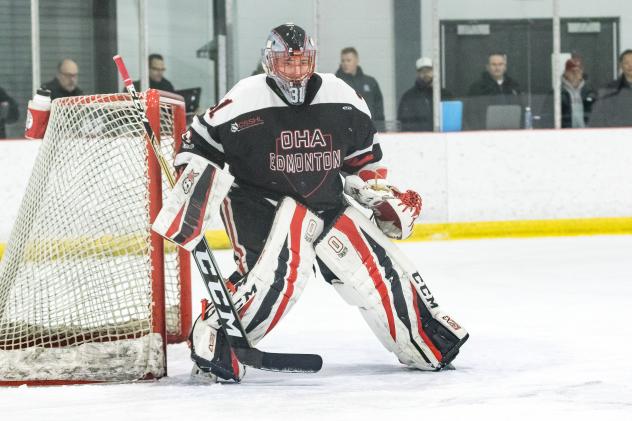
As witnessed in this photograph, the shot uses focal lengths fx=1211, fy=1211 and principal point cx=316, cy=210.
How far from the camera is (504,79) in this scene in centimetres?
750

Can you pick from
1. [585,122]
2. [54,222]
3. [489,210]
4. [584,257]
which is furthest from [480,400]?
[585,122]

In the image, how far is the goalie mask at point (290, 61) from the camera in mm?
3119

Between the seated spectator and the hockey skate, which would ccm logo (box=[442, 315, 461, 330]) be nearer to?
the hockey skate

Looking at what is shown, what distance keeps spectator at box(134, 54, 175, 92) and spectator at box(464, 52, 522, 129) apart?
1.81m

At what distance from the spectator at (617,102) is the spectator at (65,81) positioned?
3.11 metres

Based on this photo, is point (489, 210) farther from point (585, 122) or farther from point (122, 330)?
point (122, 330)

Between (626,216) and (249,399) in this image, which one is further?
(626,216)

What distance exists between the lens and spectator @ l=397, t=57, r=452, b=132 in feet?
23.5

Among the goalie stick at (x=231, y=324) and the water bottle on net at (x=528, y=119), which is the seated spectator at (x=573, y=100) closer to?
the water bottle on net at (x=528, y=119)

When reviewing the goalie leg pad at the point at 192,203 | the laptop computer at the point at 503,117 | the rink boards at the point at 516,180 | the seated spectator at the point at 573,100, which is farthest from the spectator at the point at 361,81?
the goalie leg pad at the point at 192,203

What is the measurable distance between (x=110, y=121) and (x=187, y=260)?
59 centimetres

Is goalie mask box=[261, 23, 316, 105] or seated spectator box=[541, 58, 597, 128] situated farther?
seated spectator box=[541, 58, 597, 128]

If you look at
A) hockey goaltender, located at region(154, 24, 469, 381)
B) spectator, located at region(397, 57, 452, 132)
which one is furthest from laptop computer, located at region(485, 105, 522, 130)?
hockey goaltender, located at region(154, 24, 469, 381)

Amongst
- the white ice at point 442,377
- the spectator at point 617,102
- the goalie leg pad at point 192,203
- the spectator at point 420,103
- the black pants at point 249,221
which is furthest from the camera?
the spectator at point 617,102
